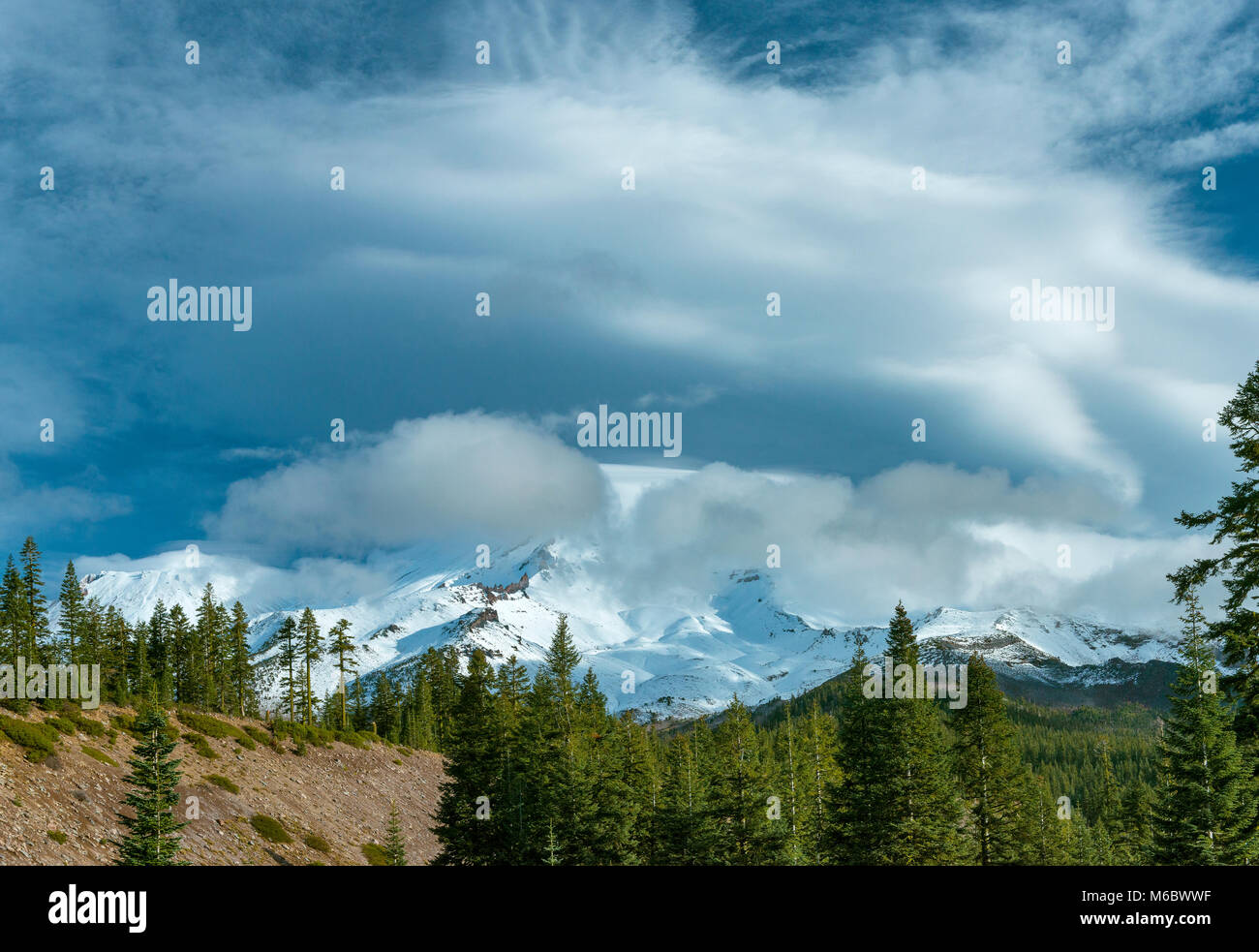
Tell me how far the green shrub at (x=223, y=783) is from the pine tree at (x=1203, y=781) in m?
59.5

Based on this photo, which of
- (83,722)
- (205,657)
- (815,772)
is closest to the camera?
(815,772)

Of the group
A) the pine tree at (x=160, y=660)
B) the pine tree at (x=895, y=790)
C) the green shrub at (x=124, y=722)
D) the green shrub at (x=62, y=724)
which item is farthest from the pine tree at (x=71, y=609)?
the pine tree at (x=895, y=790)

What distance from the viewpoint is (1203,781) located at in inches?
1517

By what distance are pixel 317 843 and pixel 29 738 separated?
20802mm

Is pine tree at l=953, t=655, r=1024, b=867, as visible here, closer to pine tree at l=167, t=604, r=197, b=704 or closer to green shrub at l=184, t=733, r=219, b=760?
green shrub at l=184, t=733, r=219, b=760

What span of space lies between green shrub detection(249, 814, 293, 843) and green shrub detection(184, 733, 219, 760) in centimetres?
1005

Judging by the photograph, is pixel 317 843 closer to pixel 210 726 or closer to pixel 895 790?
pixel 210 726

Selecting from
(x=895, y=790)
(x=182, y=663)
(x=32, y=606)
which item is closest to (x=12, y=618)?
(x=32, y=606)

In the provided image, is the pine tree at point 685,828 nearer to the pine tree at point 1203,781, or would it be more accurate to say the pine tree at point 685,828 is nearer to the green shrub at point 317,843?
the pine tree at point 1203,781

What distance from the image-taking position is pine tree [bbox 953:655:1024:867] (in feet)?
→ 152

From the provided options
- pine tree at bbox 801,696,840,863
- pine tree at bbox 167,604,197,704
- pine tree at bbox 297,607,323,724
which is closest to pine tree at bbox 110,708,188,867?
pine tree at bbox 801,696,840,863
